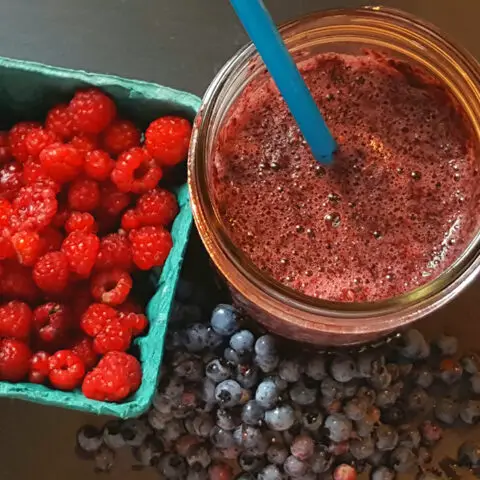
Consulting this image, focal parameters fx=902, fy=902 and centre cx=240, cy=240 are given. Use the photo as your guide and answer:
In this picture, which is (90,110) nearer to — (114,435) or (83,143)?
(83,143)

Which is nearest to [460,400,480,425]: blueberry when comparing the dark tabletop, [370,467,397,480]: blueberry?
[370,467,397,480]: blueberry

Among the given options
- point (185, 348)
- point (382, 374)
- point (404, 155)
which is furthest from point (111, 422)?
point (404, 155)

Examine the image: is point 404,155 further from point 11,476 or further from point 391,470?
point 11,476

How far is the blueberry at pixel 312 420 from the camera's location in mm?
953

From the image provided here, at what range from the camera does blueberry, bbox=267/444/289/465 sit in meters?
0.96

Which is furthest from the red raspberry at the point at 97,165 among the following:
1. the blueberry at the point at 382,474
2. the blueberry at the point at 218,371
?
the blueberry at the point at 382,474

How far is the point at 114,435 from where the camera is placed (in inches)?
38.3

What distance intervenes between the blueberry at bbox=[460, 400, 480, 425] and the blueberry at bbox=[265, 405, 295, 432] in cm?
20

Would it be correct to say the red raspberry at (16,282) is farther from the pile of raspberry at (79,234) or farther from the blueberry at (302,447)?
the blueberry at (302,447)

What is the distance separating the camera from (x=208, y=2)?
3.58 feet

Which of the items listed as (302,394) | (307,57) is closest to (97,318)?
(302,394)

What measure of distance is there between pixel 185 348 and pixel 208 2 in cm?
42

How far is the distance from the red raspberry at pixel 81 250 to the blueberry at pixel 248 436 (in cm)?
24

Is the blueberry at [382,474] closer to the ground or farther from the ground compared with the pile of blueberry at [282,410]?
closer to the ground
